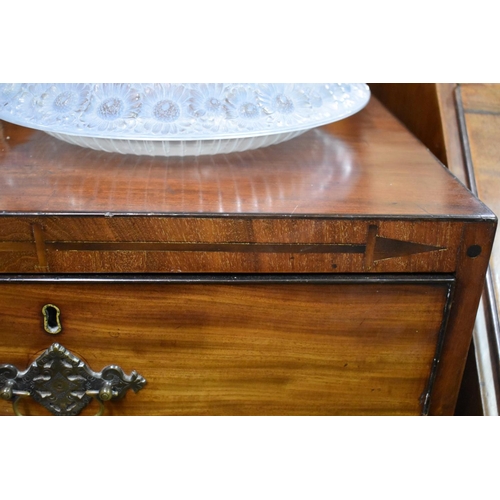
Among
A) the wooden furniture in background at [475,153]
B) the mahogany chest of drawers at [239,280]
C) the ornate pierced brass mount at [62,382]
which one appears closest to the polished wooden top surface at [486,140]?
the wooden furniture in background at [475,153]

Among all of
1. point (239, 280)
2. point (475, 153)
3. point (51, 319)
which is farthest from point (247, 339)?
point (475, 153)

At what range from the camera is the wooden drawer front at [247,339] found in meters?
0.61

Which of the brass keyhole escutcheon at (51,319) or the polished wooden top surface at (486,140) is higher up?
the polished wooden top surface at (486,140)

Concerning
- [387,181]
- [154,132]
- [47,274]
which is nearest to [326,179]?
[387,181]

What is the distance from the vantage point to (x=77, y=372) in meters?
0.64

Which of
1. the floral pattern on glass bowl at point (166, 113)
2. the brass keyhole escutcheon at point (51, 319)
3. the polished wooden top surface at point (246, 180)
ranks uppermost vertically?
the floral pattern on glass bowl at point (166, 113)

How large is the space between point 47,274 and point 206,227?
6.1 inches

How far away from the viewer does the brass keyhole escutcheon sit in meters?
0.61

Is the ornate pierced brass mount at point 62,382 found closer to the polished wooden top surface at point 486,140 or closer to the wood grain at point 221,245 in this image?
the wood grain at point 221,245

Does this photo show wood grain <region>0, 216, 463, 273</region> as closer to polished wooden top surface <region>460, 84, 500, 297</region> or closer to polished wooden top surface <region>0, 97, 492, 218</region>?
polished wooden top surface <region>0, 97, 492, 218</region>

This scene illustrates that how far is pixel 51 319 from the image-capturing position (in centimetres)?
62

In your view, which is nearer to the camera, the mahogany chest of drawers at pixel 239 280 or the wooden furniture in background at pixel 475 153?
the mahogany chest of drawers at pixel 239 280

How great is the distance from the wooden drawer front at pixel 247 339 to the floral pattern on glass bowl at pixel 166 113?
6.0 inches
